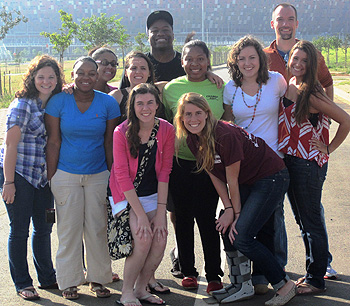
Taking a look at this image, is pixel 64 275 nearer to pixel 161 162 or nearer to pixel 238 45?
pixel 161 162

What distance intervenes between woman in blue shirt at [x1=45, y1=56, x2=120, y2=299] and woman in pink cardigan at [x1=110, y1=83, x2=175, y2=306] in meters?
0.27

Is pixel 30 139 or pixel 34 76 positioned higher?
pixel 34 76

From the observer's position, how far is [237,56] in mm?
4680

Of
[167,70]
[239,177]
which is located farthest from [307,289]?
[167,70]

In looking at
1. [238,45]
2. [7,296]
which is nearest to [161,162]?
[238,45]

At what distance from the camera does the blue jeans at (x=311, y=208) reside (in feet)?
14.7

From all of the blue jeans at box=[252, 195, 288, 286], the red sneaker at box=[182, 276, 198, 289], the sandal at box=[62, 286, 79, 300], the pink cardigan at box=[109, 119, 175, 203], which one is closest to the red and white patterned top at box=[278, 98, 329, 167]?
the blue jeans at box=[252, 195, 288, 286]

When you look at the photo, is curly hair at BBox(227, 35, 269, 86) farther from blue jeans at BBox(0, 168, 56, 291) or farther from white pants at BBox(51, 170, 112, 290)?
blue jeans at BBox(0, 168, 56, 291)

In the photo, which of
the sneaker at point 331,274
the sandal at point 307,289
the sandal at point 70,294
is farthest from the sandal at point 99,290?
the sneaker at point 331,274

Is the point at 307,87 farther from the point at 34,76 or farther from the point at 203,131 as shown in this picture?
the point at 34,76

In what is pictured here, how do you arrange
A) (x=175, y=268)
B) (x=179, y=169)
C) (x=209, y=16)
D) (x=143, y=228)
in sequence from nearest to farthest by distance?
(x=143, y=228) → (x=179, y=169) → (x=175, y=268) → (x=209, y=16)

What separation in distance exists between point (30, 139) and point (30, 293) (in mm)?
1324

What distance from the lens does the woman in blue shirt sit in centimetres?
456

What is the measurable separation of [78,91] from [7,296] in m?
1.89
